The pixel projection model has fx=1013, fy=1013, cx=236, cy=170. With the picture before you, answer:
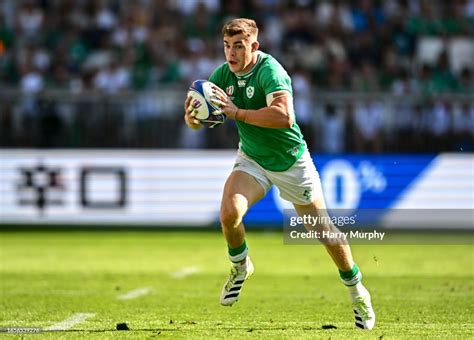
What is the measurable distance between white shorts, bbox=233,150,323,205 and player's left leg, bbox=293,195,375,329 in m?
0.07

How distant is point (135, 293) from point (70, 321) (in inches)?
81.3

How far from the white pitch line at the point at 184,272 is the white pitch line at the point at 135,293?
3.89 feet

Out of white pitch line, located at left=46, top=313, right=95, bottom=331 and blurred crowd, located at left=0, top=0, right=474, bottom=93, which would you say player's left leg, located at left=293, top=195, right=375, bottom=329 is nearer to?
white pitch line, located at left=46, top=313, right=95, bottom=331

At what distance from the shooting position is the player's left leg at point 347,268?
7.84m

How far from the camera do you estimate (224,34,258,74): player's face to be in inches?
306

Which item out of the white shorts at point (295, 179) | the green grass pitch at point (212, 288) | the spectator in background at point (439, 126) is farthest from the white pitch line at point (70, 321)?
the spectator in background at point (439, 126)

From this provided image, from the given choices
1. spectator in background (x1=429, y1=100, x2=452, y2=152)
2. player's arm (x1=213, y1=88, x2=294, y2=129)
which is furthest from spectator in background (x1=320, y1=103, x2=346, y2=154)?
player's arm (x1=213, y1=88, x2=294, y2=129)

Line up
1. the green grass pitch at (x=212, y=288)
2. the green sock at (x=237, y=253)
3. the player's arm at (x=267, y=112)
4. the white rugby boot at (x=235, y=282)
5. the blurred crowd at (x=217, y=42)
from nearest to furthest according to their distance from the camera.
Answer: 1. the player's arm at (x=267, y=112)
2. the green grass pitch at (x=212, y=288)
3. the green sock at (x=237, y=253)
4. the white rugby boot at (x=235, y=282)
5. the blurred crowd at (x=217, y=42)

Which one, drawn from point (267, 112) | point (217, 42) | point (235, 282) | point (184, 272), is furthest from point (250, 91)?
point (217, 42)

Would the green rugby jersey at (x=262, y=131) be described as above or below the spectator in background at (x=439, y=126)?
above

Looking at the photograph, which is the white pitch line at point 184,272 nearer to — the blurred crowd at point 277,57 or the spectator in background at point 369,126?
the blurred crowd at point 277,57

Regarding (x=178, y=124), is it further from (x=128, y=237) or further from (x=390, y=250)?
(x=390, y=250)

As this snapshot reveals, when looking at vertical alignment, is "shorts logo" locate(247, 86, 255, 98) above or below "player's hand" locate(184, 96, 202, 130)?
above

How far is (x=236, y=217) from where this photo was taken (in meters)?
7.75
